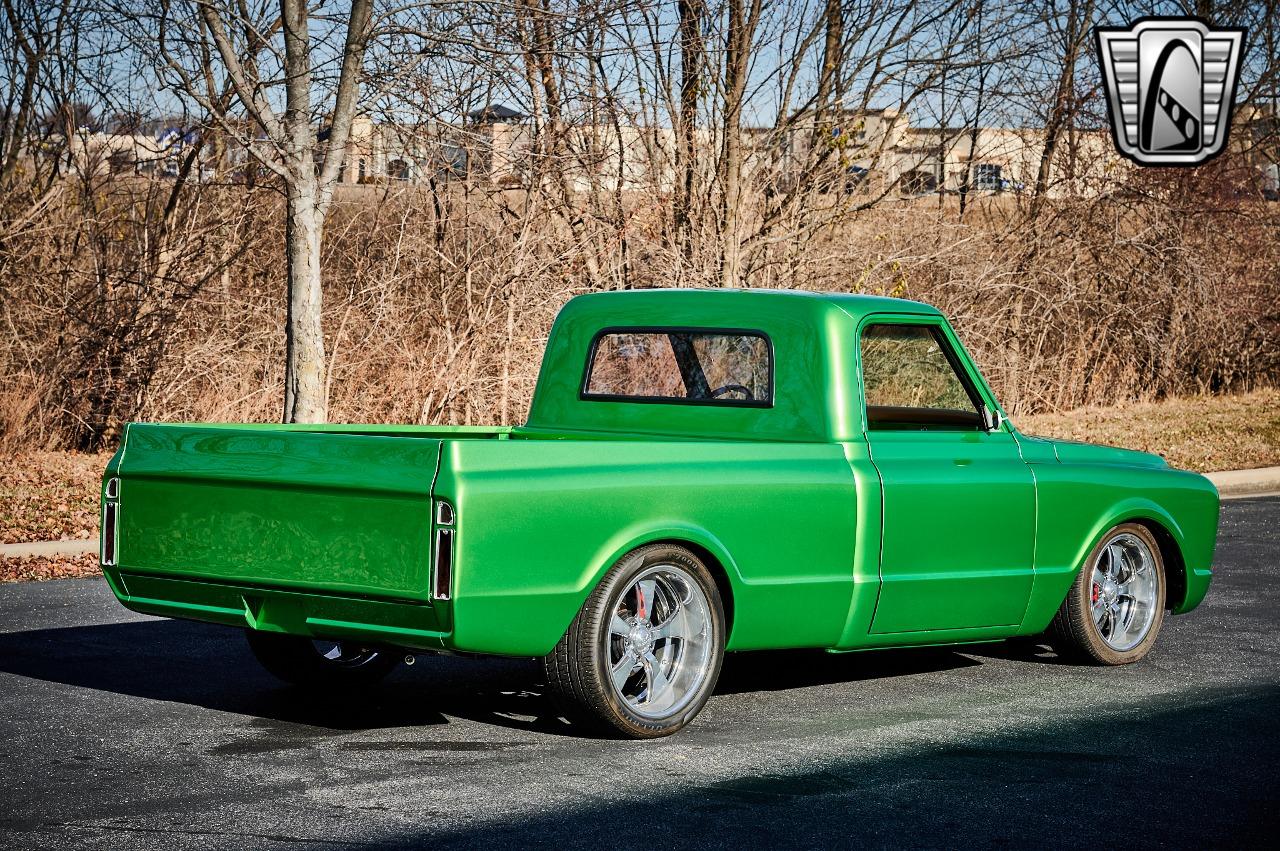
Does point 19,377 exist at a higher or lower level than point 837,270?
lower

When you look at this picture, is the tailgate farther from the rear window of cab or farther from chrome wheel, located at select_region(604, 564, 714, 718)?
the rear window of cab

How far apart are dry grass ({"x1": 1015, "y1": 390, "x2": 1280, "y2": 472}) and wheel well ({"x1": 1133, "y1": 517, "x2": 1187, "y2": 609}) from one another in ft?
31.3

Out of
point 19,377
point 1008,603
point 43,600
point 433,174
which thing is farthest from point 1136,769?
point 19,377

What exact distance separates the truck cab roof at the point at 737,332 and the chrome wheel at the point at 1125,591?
5.44 feet

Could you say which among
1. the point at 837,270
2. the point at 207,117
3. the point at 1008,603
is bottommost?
the point at 1008,603

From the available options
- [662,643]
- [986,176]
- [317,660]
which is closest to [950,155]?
[986,176]

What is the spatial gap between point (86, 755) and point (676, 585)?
2288 mm

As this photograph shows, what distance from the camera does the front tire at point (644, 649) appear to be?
6.23m

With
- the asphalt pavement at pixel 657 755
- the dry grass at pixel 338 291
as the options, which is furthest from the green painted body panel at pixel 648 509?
the dry grass at pixel 338 291

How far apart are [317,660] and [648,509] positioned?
200 cm

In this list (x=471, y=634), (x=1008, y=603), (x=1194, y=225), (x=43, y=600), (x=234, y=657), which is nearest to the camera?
(x=471, y=634)

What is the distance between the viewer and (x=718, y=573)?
6.70 m

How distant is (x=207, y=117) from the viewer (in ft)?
56.9

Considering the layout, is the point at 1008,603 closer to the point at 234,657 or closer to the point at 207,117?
the point at 234,657
